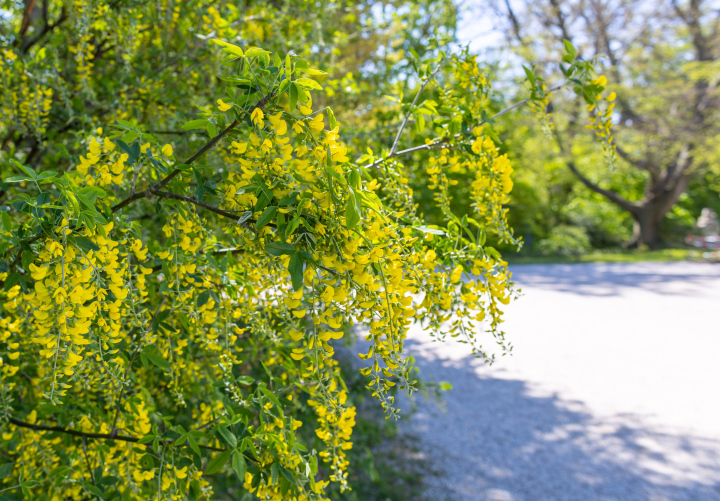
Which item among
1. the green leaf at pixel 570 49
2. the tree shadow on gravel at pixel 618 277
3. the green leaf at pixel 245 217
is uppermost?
the green leaf at pixel 570 49

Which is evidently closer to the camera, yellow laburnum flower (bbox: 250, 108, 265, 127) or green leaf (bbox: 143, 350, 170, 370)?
yellow laburnum flower (bbox: 250, 108, 265, 127)

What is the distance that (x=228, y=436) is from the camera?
116cm

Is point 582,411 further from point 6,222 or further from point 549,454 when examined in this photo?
point 6,222


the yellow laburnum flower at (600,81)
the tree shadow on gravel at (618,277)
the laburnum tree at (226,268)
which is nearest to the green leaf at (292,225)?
the laburnum tree at (226,268)

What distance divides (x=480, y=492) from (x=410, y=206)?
99.4 inches

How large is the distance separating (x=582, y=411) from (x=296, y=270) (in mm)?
4274

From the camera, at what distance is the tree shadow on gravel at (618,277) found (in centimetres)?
962

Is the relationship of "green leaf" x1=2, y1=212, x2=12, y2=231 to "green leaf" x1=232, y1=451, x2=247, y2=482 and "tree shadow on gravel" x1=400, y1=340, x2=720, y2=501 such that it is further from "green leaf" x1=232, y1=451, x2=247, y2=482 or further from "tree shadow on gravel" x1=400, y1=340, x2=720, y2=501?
"tree shadow on gravel" x1=400, y1=340, x2=720, y2=501

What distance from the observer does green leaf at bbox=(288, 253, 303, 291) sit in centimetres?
88

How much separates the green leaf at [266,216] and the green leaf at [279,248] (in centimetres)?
4

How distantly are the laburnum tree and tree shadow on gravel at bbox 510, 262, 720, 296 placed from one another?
897cm

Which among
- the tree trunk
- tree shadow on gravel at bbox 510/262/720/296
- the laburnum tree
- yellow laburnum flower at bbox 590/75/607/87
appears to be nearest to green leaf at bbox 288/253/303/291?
the laburnum tree

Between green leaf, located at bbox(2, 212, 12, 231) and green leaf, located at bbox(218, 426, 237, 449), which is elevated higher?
green leaf, located at bbox(2, 212, 12, 231)

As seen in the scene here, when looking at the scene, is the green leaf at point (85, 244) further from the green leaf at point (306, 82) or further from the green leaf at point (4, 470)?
the green leaf at point (4, 470)
